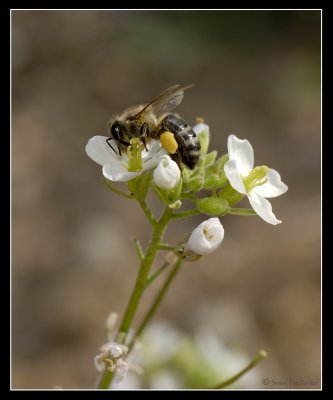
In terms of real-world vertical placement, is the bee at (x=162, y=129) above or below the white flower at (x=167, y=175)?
above

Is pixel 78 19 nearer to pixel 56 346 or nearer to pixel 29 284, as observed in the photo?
pixel 29 284

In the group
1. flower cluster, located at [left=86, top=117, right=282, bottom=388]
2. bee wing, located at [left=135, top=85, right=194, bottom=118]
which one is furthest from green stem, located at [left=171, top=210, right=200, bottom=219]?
bee wing, located at [left=135, top=85, right=194, bottom=118]

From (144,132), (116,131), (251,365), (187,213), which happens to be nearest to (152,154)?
(144,132)

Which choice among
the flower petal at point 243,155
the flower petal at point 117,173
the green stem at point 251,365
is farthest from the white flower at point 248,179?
the green stem at point 251,365

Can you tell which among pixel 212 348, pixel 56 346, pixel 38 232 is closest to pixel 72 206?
pixel 38 232

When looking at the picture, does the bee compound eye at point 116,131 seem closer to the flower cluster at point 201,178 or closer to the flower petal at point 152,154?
the flower cluster at point 201,178

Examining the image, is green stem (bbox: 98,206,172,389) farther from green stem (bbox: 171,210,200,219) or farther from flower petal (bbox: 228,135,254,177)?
flower petal (bbox: 228,135,254,177)
